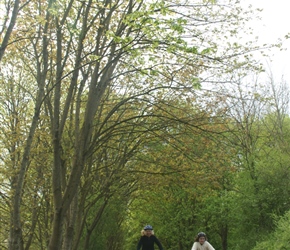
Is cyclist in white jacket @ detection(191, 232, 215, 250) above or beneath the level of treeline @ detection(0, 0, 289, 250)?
beneath

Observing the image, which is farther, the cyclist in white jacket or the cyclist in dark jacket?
the cyclist in white jacket

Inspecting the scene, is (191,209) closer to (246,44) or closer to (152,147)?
(152,147)

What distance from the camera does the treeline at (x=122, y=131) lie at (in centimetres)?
1011

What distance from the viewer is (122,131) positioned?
14.4 m

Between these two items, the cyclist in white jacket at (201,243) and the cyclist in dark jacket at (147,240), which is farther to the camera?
the cyclist in white jacket at (201,243)

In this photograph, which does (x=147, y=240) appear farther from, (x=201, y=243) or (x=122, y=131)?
(x=122, y=131)

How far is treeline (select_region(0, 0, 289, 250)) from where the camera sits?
1011cm

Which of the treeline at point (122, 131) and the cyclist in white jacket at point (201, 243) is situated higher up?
the treeline at point (122, 131)

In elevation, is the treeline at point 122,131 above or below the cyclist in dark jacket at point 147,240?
above

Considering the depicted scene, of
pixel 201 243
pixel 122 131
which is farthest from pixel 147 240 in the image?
pixel 122 131

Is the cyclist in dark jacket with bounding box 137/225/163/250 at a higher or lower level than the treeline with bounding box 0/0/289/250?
lower

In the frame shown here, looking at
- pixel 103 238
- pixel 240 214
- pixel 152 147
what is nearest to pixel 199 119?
pixel 152 147

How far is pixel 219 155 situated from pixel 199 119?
186 cm

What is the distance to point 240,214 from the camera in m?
27.8
